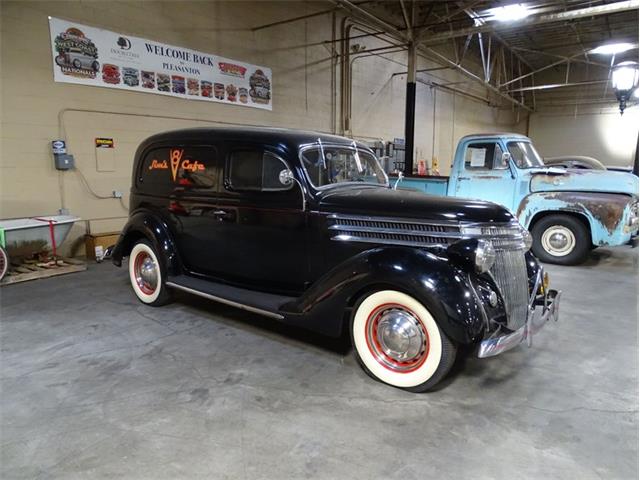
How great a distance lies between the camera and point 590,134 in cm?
1908

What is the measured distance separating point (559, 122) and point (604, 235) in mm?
16753

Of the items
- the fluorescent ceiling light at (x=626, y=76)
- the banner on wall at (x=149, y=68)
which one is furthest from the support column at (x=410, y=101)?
the fluorescent ceiling light at (x=626, y=76)

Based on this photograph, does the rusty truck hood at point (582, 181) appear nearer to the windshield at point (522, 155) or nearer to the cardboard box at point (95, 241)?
the windshield at point (522, 155)

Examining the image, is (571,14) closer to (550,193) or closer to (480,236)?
(550,193)

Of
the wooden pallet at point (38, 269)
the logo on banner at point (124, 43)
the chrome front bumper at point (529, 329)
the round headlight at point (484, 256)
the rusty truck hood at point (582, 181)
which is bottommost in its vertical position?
the wooden pallet at point (38, 269)

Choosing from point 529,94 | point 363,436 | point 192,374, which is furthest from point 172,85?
point 529,94

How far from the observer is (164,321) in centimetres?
379

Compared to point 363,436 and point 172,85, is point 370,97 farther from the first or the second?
point 363,436

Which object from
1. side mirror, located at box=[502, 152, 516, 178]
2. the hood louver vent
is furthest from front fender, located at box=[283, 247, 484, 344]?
side mirror, located at box=[502, 152, 516, 178]

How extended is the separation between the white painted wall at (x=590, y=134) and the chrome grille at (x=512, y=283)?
1882 cm

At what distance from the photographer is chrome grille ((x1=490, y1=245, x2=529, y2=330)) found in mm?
2709

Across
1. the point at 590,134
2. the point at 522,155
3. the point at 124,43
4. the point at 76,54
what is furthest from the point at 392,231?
the point at 590,134

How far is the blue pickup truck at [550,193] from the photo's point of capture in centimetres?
578

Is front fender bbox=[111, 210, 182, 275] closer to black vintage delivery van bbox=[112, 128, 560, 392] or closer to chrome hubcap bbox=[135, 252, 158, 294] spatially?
black vintage delivery van bbox=[112, 128, 560, 392]
